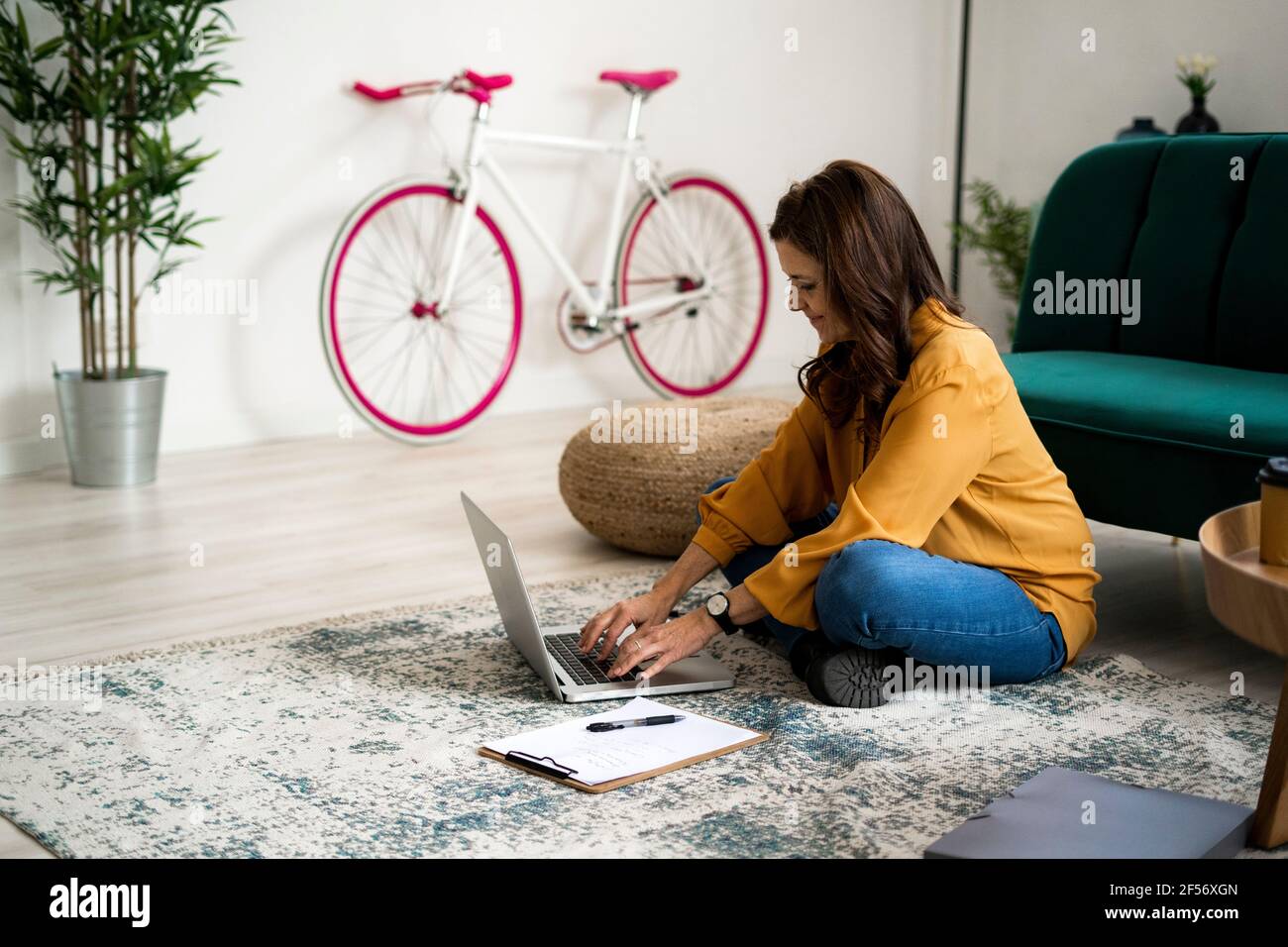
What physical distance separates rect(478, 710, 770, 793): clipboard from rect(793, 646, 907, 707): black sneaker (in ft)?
0.59

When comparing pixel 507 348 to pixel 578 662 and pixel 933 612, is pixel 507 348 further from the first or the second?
pixel 933 612

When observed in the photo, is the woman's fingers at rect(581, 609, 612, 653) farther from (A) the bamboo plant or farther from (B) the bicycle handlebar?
(B) the bicycle handlebar

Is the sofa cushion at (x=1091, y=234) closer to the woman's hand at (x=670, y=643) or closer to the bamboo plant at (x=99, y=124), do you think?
the woman's hand at (x=670, y=643)

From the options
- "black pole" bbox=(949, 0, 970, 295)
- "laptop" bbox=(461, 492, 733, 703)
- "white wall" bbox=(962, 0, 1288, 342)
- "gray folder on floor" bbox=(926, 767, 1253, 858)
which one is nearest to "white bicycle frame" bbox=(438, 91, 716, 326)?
"black pole" bbox=(949, 0, 970, 295)

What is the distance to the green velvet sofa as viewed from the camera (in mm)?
2375

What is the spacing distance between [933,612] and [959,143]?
406 centimetres

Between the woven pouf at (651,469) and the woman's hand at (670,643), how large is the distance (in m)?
0.83

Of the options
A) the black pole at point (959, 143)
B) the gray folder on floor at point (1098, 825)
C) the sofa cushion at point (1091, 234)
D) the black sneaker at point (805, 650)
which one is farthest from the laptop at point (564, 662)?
the black pole at point (959, 143)

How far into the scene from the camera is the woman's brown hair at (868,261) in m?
1.98
